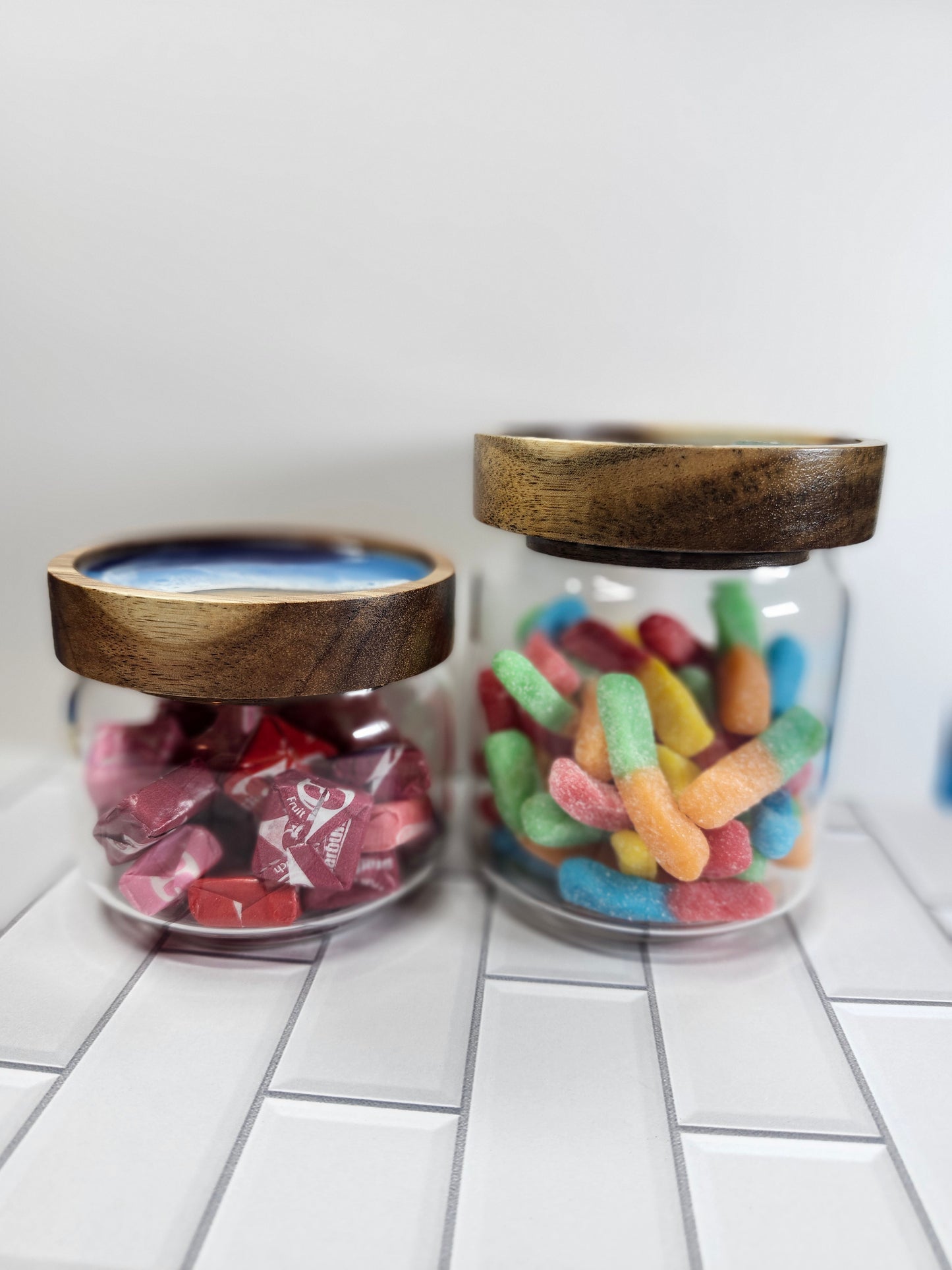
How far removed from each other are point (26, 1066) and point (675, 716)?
42cm

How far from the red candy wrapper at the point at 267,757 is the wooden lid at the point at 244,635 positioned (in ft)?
0.18

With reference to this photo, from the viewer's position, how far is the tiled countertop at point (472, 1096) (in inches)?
16.6

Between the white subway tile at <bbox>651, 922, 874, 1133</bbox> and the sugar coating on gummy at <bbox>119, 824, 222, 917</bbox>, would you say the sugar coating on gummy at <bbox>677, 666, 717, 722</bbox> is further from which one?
the sugar coating on gummy at <bbox>119, 824, 222, 917</bbox>

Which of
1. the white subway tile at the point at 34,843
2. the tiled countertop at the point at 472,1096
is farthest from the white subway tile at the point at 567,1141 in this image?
the white subway tile at the point at 34,843

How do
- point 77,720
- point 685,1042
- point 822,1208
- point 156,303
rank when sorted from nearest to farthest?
1. point 822,1208
2. point 685,1042
3. point 77,720
4. point 156,303

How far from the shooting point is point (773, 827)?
2.01 ft

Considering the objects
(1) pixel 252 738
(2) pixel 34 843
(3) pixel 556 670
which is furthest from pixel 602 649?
(2) pixel 34 843

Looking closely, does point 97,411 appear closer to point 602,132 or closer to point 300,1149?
point 602,132

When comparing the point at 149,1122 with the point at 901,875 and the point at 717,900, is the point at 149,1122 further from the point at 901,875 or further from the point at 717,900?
the point at 901,875

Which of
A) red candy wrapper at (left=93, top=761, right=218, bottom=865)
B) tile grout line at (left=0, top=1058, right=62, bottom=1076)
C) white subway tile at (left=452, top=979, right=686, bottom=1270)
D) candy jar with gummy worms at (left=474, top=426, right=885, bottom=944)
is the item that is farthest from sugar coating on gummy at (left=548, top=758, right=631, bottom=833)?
tile grout line at (left=0, top=1058, right=62, bottom=1076)

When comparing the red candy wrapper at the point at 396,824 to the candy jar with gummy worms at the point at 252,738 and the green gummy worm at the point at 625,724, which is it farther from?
the green gummy worm at the point at 625,724

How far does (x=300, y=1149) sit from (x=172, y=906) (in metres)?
0.19

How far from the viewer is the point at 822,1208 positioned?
0.44m

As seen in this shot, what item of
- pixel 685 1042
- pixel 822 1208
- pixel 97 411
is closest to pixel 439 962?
pixel 685 1042
